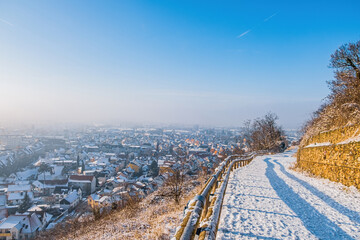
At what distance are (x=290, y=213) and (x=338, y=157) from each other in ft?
19.0

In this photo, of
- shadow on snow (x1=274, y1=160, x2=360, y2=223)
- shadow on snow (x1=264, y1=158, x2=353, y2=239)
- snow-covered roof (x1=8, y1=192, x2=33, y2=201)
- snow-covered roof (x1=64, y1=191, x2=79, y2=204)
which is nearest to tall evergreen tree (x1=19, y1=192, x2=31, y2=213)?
snow-covered roof (x1=8, y1=192, x2=33, y2=201)

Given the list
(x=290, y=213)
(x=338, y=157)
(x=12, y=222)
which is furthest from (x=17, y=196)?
(x=338, y=157)

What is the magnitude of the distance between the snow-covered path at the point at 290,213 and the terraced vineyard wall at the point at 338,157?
0.68 metres

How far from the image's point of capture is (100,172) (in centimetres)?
5112

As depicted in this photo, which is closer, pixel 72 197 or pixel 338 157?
pixel 338 157

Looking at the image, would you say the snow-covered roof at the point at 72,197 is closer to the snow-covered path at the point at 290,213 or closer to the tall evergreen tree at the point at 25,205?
the tall evergreen tree at the point at 25,205

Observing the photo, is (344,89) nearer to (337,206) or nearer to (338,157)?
(338,157)

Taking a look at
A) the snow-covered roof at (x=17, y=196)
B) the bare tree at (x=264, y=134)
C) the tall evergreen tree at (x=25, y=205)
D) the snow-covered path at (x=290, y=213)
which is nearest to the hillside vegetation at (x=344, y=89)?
the snow-covered path at (x=290, y=213)

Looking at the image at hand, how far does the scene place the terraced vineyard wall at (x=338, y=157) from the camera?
25.9ft

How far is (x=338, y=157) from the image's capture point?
362 inches

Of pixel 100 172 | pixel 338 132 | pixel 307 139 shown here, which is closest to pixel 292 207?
pixel 338 132

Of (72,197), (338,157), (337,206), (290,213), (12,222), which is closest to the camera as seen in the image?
(290,213)

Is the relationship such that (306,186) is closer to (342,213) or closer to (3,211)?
(342,213)

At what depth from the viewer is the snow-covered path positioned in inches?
162
